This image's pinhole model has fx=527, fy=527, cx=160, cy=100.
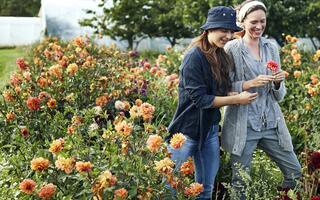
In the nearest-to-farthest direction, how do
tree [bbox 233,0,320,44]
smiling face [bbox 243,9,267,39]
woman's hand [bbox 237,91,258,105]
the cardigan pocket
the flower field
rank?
the flower field → woman's hand [bbox 237,91,258,105] → smiling face [bbox 243,9,267,39] → the cardigan pocket → tree [bbox 233,0,320,44]

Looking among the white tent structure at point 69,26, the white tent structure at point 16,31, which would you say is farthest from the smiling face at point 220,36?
the white tent structure at point 16,31

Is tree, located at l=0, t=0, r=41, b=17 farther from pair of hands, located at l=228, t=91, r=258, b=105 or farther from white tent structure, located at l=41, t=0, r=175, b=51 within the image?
pair of hands, located at l=228, t=91, r=258, b=105

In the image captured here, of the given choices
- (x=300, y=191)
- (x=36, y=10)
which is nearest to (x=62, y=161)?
(x=300, y=191)

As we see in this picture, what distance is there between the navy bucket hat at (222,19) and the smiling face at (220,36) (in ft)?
0.12

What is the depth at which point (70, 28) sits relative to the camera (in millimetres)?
19328

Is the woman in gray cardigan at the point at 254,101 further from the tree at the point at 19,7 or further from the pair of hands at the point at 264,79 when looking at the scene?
the tree at the point at 19,7

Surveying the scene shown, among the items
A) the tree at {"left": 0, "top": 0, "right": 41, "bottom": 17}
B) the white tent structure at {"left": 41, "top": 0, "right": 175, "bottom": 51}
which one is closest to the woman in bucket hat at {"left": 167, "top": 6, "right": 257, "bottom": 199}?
the white tent structure at {"left": 41, "top": 0, "right": 175, "bottom": 51}

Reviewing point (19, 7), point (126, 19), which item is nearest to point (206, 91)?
point (126, 19)

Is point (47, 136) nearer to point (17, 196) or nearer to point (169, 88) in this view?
point (17, 196)

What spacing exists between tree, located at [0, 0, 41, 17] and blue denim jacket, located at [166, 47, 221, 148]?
34.6 m

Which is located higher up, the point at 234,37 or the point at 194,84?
the point at 234,37

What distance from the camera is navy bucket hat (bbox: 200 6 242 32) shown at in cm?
264

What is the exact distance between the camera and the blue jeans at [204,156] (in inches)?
110

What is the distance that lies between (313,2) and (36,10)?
90.8ft
